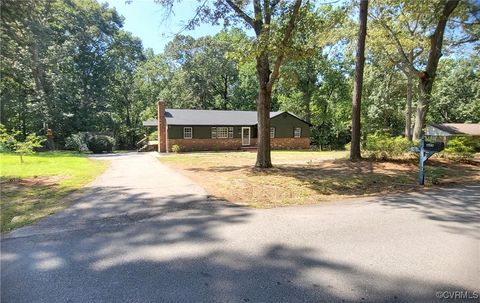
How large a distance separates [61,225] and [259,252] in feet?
11.3

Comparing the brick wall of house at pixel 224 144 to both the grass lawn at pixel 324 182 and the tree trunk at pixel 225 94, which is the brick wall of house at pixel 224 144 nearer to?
the tree trunk at pixel 225 94

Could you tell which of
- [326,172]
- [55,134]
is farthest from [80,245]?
[55,134]

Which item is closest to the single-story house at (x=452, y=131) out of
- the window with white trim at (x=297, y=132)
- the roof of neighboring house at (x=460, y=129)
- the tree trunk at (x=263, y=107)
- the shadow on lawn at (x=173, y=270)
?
the roof of neighboring house at (x=460, y=129)

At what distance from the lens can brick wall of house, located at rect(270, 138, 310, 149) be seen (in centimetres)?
2968

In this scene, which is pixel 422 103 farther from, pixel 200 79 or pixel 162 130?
pixel 200 79

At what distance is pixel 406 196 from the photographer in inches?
287

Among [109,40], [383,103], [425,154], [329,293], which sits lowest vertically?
[329,293]

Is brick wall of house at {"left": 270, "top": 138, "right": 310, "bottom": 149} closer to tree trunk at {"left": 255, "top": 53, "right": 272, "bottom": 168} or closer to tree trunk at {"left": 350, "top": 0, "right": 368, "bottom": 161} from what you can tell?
tree trunk at {"left": 350, "top": 0, "right": 368, "bottom": 161}

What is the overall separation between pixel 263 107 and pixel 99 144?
2337cm

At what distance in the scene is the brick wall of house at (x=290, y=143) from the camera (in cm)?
2968

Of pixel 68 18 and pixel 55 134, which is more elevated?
pixel 68 18

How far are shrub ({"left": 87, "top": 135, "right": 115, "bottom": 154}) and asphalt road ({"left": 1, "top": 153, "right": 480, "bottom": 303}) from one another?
2576 centimetres

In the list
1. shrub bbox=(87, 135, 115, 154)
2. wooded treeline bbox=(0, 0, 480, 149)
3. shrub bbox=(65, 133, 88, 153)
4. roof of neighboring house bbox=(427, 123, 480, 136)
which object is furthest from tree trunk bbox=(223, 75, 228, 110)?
roof of neighboring house bbox=(427, 123, 480, 136)

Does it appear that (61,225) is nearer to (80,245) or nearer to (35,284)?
(80,245)
